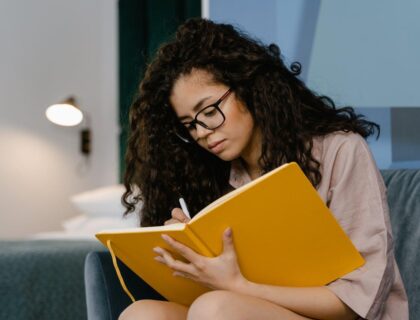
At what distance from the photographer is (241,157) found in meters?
1.24

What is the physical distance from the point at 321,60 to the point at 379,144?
293 millimetres

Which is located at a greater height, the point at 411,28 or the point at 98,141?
the point at 411,28

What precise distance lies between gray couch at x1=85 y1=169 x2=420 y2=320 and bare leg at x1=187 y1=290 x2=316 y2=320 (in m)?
0.28

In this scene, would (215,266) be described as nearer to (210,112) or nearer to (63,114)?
(210,112)

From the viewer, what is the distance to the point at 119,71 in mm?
2867

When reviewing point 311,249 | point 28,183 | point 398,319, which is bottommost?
point 28,183

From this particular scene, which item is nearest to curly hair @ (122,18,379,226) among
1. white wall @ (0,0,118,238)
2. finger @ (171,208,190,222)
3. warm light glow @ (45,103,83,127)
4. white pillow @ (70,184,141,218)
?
finger @ (171,208,190,222)

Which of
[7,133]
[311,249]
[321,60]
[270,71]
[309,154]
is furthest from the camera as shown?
[7,133]

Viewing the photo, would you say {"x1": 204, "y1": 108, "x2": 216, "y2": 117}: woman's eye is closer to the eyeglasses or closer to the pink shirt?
the eyeglasses

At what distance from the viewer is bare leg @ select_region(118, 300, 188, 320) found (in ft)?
3.23

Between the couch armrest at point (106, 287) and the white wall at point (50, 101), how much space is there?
70.7 inches

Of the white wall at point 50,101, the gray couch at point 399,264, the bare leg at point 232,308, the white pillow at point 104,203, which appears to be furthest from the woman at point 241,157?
the white wall at point 50,101

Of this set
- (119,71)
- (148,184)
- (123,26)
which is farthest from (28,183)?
(148,184)

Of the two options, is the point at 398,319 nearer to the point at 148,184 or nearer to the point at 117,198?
the point at 148,184
